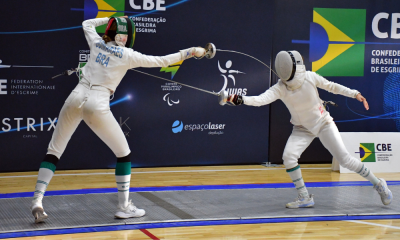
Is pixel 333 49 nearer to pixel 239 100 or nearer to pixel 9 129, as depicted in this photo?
pixel 239 100

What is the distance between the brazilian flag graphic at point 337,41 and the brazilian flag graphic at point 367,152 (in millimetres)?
1024

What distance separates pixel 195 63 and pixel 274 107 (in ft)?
3.87

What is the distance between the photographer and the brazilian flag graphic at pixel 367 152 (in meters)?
5.62

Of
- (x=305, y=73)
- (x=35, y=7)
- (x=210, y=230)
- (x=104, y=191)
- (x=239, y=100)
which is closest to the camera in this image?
(x=210, y=230)

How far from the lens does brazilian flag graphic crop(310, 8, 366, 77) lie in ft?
19.9

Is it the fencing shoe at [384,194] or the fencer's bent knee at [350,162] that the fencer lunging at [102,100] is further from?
the fencing shoe at [384,194]

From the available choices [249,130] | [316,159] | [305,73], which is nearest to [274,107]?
[249,130]

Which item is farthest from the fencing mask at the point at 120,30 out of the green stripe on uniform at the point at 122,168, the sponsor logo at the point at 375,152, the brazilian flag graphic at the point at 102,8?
the sponsor logo at the point at 375,152

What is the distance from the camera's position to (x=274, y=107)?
238 inches

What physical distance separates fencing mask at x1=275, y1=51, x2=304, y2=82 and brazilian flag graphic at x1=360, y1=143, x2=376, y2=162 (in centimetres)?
235

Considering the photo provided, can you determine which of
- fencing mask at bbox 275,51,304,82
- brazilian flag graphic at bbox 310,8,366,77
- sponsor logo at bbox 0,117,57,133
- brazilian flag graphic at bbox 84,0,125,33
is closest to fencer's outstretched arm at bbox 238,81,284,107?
fencing mask at bbox 275,51,304,82

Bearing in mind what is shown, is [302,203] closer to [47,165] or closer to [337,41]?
[47,165]

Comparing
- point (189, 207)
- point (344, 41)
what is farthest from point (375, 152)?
point (189, 207)

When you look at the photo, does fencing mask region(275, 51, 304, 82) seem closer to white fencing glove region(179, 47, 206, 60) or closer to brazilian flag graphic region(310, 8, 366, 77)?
white fencing glove region(179, 47, 206, 60)
